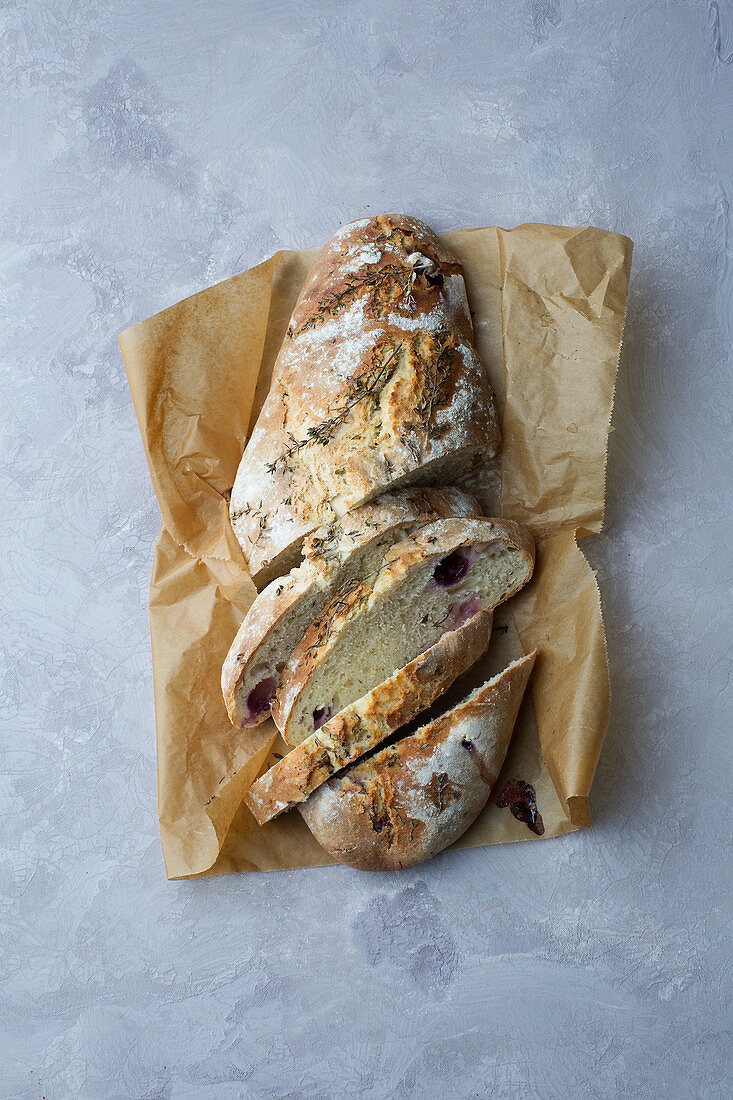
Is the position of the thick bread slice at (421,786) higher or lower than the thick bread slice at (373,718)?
lower

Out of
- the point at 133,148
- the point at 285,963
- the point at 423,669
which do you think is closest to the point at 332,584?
the point at 423,669

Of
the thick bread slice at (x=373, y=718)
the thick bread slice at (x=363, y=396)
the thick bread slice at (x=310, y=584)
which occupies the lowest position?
the thick bread slice at (x=373, y=718)

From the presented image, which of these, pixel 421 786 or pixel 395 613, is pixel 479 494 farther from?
pixel 421 786

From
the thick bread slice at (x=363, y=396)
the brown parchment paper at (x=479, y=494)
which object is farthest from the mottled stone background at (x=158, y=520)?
the thick bread slice at (x=363, y=396)

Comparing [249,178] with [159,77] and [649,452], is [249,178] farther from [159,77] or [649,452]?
[649,452]

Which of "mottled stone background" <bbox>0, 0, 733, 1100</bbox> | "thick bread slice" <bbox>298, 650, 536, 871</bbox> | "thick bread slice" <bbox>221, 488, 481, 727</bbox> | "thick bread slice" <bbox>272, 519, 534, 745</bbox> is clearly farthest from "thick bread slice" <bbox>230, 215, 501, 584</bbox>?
"thick bread slice" <bbox>298, 650, 536, 871</bbox>

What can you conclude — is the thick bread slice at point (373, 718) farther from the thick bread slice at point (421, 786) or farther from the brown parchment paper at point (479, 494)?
the brown parchment paper at point (479, 494)

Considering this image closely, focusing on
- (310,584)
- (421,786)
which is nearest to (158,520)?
(310,584)
